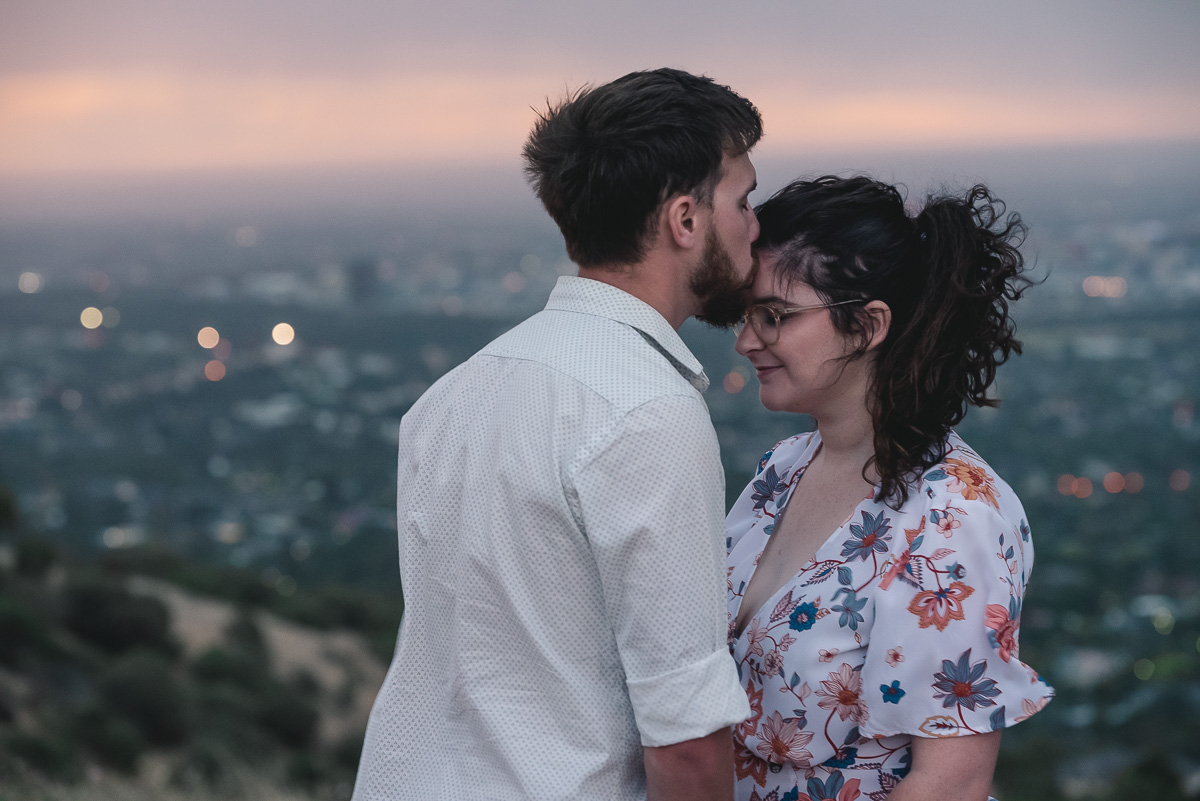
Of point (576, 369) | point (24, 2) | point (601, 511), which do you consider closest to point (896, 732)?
point (601, 511)

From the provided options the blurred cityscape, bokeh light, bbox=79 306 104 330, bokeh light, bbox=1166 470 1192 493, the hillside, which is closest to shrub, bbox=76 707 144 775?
the hillside

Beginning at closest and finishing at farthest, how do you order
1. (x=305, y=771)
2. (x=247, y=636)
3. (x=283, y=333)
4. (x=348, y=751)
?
(x=305, y=771)
(x=348, y=751)
(x=247, y=636)
(x=283, y=333)

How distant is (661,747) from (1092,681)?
Answer: 9.23 m

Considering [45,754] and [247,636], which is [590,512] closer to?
[45,754]

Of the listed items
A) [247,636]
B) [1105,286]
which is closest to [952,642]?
[247,636]

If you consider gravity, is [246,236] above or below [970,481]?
above

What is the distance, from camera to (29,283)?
13.4 meters

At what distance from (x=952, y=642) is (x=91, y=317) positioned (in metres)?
14.4

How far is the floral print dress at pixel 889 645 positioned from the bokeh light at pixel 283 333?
13344mm

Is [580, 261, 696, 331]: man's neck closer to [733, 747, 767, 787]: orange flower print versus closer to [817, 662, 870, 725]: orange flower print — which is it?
[817, 662, 870, 725]: orange flower print

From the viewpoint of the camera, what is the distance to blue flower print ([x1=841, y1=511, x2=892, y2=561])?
1483 mm

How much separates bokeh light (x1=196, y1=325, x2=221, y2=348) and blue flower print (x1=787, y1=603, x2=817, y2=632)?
1356 cm

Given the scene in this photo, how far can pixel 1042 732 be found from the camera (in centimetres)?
893

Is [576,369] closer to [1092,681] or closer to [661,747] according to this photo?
Result: [661,747]
